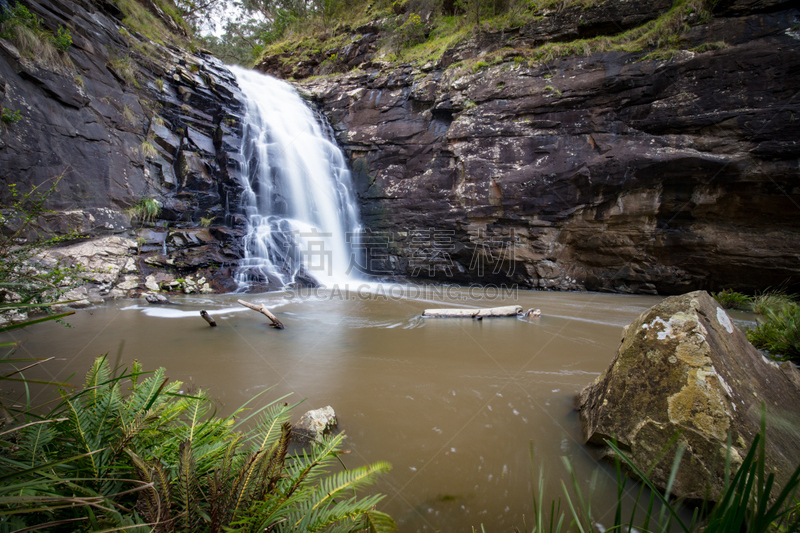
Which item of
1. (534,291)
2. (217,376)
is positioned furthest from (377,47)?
(217,376)

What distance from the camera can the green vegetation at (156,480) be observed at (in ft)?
2.47

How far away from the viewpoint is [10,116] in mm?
7008

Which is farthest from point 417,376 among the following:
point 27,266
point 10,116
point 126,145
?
point 126,145

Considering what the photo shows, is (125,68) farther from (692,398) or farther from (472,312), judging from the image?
(692,398)

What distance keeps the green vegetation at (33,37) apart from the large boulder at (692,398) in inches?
524

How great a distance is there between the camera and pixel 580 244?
9625 millimetres

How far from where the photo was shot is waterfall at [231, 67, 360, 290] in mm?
10320

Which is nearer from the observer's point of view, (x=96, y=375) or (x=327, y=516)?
(x=327, y=516)

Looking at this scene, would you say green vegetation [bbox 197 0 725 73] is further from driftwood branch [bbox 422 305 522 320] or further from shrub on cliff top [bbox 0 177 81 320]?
shrub on cliff top [bbox 0 177 81 320]

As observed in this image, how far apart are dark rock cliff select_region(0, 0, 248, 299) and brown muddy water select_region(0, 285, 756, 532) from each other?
284cm

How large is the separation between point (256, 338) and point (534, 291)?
829cm

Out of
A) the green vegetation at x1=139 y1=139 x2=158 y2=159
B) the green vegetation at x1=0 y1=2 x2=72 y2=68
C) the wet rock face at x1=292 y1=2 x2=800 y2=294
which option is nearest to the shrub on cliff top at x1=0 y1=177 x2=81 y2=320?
the green vegetation at x1=139 y1=139 x2=158 y2=159

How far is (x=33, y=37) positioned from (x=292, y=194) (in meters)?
7.09

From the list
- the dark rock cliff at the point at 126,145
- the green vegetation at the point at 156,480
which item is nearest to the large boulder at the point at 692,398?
the green vegetation at the point at 156,480
